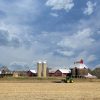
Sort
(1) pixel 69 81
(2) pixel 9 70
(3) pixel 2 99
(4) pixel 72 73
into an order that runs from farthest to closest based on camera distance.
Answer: (4) pixel 72 73
(2) pixel 9 70
(1) pixel 69 81
(3) pixel 2 99

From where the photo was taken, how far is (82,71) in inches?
7741

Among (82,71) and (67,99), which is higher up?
(82,71)

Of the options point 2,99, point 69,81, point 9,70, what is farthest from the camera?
point 9,70

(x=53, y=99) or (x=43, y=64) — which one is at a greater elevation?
Answer: (x=43, y=64)

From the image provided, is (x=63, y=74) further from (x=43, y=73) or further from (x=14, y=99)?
(x=14, y=99)

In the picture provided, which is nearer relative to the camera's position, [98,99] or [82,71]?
[98,99]

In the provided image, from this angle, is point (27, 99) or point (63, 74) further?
point (63, 74)

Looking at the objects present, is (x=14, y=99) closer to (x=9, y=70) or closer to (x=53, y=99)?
(x=53, y=99)

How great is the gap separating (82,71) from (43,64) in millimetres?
23130

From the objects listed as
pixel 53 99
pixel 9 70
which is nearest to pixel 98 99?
pixel 53 99

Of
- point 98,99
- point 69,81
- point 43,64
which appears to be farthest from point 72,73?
point 98,99

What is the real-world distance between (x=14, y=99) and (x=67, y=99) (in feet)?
16.7

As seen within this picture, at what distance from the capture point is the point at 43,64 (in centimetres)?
19775

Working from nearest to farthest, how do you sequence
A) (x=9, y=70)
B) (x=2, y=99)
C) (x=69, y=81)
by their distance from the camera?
(x=2, y=99), (x=69, y=81), (x=9, y=70)
